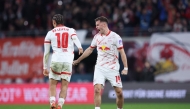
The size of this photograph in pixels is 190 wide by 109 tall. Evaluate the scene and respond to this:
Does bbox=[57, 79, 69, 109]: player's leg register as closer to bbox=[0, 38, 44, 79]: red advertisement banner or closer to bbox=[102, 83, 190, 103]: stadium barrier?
bbox=[102, 83, 190, 103]: stadium barrier

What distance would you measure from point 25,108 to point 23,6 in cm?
1102

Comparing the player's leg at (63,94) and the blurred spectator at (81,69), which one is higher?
the blurred spectator at (81,69)

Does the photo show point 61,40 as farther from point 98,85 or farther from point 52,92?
point 98,85

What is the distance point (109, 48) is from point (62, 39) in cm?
129

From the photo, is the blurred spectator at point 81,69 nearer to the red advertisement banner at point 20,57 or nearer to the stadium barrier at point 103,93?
the red advertisement banner at point 20,57

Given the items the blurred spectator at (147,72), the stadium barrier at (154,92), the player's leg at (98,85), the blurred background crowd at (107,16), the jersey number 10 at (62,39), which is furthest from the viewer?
the blurred background crowd at (107,16)

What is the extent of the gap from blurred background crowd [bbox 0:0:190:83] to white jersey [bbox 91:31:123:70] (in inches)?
413

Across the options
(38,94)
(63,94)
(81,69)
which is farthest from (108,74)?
(81,69)

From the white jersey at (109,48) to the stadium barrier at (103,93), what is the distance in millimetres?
7808

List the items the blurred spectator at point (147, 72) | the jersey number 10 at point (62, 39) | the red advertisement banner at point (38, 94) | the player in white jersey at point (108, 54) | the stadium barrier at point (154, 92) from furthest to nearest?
A: the blurred spectator at point (147, 72), the red advertisement banner at point (38, 94), the stadium barrier at point (154, 92), the jersey number 10 at point (62, 39), the player in white jersey at point (108, 54)

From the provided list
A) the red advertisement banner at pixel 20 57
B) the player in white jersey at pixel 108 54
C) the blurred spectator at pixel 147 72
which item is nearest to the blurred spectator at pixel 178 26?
the blurred spectator at pixel 147 72

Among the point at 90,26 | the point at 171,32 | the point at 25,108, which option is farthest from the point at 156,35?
the point at 25,108

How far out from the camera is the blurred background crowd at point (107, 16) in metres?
25.2

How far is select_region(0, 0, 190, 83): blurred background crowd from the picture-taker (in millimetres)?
25156
